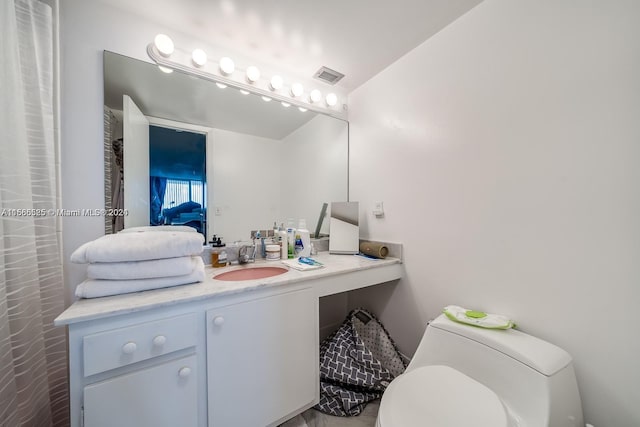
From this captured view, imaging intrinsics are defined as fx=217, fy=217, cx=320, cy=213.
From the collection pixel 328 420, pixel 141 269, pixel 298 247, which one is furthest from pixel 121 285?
pixel 328 420

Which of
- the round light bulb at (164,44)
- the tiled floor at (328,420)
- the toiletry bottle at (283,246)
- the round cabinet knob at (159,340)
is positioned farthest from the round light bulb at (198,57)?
the tiled floor at (328,420)

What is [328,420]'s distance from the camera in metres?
1.14

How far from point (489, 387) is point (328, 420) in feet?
2.62

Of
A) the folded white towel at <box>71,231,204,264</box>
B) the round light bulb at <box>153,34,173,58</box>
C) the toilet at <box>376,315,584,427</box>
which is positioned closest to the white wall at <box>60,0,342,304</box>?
the round light bulb at <box>153,34,173,58</box>

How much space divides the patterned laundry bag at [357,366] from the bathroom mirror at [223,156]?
2.75 feet

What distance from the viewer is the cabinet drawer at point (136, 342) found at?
2.16ft

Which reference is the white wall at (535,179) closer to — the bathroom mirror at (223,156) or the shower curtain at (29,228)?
the bathroom mirror at (223,156)

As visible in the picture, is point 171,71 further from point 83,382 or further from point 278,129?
point 83,382

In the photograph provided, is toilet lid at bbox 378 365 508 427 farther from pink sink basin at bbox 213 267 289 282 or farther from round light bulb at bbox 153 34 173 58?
round light bulb at bbox 153 34 173 58

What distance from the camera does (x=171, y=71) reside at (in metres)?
1.20

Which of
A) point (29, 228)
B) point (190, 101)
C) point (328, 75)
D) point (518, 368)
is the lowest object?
point (518, 368)

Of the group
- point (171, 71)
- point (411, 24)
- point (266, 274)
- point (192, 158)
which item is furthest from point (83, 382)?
point (411, 24)

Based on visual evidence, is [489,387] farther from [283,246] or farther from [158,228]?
[158,228]

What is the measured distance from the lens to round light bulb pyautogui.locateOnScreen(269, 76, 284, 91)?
1466 mm
